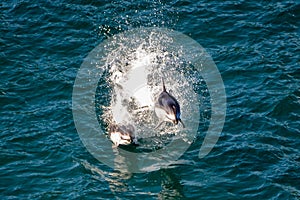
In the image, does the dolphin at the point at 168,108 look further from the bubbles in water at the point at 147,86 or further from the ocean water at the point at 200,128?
the ocean water at the point at 200,128

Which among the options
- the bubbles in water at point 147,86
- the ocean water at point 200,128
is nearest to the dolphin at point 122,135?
the bubbles in water at point 147,86

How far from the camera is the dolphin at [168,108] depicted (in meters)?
30.5

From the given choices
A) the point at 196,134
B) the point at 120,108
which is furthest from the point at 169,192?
the point at 120,108

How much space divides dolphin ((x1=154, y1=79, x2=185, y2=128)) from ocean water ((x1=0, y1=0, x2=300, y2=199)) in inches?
103

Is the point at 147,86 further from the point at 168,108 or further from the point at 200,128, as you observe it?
the point at 168,108

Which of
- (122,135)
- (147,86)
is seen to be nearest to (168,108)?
(122,135)

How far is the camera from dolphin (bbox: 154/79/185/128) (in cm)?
3052

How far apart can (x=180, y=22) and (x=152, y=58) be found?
4295mm

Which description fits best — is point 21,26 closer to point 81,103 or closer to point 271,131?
point 81,103

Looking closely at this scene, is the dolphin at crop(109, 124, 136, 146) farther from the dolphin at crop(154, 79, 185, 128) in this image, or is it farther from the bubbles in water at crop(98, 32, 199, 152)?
the dolphin at crop(154, 79, 185, 128)

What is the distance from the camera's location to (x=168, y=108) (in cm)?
3117

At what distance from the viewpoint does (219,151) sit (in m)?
33.8

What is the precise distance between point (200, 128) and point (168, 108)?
4949 mm

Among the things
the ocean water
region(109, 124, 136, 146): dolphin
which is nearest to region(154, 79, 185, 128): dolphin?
region(109, 124, 136, 146): dolphin
